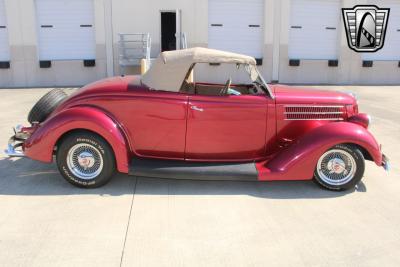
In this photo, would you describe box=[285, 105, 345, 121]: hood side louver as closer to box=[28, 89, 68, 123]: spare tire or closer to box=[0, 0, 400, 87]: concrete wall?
box=[28, 89, 68, 123]: spare tire

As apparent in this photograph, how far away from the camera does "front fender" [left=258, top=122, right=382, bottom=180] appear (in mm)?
4461

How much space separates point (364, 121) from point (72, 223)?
142 inches

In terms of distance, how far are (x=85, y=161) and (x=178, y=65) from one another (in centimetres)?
160

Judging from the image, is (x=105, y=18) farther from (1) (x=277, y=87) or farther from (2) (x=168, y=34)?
(1) (x=277, y=87)

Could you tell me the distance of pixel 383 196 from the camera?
179 inches

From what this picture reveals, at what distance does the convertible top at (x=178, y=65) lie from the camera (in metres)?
4.59

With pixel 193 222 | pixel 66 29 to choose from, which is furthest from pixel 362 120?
pixel 66 29

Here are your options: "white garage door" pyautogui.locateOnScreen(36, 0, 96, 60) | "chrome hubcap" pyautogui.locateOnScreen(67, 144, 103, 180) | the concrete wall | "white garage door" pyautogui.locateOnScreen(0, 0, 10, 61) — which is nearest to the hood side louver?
"chrome hubcap" pyautogui.locateOnScreen(67, 144, 103, 180)

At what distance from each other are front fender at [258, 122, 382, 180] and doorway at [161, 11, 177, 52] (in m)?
12.0

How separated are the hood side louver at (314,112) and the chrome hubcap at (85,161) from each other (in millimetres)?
2362

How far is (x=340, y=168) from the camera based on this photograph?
463 cm

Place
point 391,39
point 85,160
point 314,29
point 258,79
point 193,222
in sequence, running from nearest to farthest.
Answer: point 193,222 < point 85,160 < point 258,79 < point 314,29 < point 391,39

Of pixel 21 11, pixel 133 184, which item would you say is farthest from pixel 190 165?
pixel 21 11

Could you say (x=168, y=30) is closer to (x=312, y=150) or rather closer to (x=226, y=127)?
(x=226, y=127)
